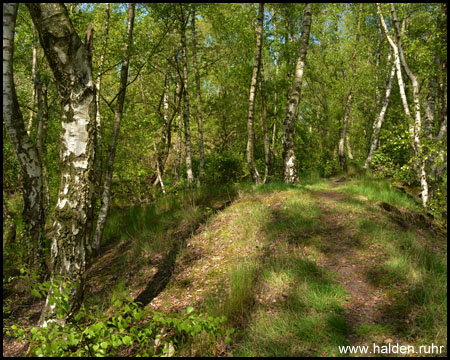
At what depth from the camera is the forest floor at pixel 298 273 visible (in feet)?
10.2

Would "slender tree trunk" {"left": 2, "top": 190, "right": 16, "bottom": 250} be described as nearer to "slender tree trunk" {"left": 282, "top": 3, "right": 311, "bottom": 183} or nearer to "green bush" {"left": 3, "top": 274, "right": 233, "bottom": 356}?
"green bush" {"left": 3, "top": 274, "right": 233, "bottom": 356}

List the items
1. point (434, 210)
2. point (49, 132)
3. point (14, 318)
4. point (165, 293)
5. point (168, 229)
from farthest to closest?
point (49, 132), point (168, 229), point (434, 210), point (14, 318), point (165, 293)

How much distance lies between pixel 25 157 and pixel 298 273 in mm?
5683

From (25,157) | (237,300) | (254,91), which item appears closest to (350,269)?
(237,300)

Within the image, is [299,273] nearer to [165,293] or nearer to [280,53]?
[165,293]

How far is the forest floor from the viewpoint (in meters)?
3.12

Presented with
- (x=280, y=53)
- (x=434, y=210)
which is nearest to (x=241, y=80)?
(x=280, y=53)

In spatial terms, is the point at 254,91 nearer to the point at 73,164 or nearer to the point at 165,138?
the point at 165,138

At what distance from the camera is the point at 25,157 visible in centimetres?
527

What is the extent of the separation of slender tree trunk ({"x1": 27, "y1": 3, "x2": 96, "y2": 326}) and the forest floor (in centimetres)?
168

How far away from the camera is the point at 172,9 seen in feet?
35.1

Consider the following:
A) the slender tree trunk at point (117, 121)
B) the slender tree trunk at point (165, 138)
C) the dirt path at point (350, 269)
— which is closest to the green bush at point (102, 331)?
the dirt path at point (350, 269)

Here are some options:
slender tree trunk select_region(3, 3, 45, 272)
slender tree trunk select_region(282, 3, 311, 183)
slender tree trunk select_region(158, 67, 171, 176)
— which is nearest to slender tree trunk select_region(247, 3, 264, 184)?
slender tree trunk select_region(282, 3, 311, 183)

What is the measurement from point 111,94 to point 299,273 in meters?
15.9
